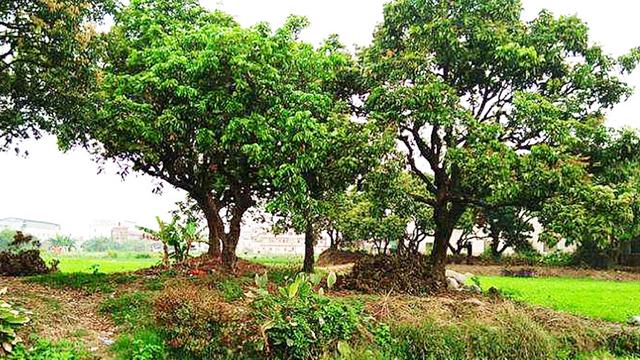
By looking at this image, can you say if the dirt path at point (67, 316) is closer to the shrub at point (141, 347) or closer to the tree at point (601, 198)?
the shrub at point (141, 347)

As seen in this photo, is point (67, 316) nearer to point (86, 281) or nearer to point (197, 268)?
point (86, 281)

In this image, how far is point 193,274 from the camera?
11.8 m

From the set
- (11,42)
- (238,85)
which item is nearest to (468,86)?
(238,85)

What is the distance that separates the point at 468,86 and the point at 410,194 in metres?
2.87

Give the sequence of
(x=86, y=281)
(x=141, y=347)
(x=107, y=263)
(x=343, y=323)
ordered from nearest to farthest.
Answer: (x=141, y=347) → (x=343, y=323) → (x=86, y=281) → (x=107, y=263)

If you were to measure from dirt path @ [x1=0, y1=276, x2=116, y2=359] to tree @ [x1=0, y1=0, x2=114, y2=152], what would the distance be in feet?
9.72

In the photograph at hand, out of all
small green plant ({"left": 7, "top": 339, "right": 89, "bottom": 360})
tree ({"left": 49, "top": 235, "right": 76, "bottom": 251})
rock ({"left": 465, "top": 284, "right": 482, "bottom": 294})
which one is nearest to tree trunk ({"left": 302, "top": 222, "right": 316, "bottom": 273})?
rock ({"left": 465, "top": 284, "right": 482, "bottom": 294})

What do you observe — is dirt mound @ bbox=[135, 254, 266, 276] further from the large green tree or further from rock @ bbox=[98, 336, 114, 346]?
rock @ bbox=[98, 336, 114, 346]

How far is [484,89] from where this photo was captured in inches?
492

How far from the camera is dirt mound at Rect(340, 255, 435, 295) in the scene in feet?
36.9

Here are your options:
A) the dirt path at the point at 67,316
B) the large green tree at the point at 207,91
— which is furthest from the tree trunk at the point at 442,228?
the dirt path at the point at 67,316

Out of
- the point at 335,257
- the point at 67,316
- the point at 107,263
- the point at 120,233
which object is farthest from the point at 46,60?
the point at 120,233

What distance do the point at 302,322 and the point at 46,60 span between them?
253 inches

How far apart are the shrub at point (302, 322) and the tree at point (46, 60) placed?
5.04 meters
